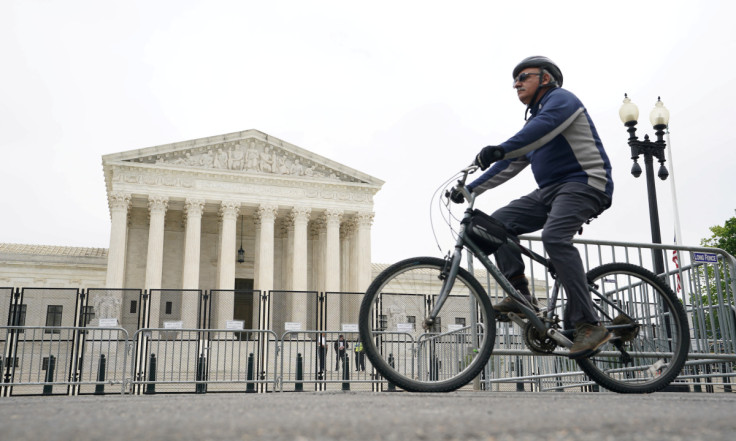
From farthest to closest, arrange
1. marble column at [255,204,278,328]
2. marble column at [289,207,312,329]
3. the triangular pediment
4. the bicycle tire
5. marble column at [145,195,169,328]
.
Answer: marble column at [289,207,312,329] < marble column at [255,204,278,328] < the triangular pediment < marble column at [145,195,169,328] < the bicycle tire

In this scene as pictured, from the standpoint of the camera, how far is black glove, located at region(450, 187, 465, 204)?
4352 millimetres

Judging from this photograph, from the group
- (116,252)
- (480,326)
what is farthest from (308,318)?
(116,252)

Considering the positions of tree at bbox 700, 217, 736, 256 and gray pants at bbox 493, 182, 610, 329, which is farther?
tree at bbox 700, 217, 736, 256

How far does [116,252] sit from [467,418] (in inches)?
1529

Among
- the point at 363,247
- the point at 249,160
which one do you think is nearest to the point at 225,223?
the point at 249,160

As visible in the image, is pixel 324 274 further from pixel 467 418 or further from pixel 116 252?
pixel 467 418

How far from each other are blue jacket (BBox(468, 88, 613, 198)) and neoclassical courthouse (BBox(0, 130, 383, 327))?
36132mm

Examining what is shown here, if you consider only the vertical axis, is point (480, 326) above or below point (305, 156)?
below

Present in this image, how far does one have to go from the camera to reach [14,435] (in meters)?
1.55

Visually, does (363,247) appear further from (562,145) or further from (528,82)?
(562,145)

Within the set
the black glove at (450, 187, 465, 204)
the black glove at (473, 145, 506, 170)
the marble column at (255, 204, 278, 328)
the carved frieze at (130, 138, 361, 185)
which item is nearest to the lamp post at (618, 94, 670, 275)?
the black glove at (450, 187, 465, 204)

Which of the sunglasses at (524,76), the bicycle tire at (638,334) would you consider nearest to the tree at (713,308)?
the bicycle tire at (638,334)

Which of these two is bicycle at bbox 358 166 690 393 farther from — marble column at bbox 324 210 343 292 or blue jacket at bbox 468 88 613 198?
marble column at bbox 324 210 343 292

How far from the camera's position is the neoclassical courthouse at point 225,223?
129ft
